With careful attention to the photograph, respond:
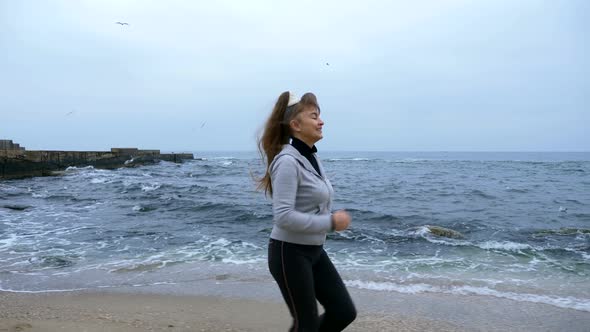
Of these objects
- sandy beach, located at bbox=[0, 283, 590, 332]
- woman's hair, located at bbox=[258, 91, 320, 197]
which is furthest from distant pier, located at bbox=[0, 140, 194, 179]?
woman's hair, located at bbox=[258, 91, 320, 197]

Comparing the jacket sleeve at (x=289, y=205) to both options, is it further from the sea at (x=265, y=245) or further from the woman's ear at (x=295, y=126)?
the sea at (x=265, y=245)

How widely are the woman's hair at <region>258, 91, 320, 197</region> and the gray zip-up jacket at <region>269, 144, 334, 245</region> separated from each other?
0.10m

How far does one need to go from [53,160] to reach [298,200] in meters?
31.7

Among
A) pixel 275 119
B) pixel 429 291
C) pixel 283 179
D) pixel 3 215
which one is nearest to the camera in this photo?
pixel 283 179

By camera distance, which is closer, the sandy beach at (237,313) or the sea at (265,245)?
the sandy beach at (237,313)

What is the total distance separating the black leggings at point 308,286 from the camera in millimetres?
2416

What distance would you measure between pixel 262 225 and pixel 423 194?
9.90 m

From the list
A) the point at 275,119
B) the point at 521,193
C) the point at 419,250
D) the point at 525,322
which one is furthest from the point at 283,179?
the point at 521,193

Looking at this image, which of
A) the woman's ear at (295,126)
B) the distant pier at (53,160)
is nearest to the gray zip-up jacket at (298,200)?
the woman's ear at (295,126)

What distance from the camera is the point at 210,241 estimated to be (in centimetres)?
920

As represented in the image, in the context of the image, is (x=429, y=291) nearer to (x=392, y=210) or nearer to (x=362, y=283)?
(x=362, y=283)

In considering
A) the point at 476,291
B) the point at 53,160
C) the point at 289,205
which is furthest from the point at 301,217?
the point at 53,160

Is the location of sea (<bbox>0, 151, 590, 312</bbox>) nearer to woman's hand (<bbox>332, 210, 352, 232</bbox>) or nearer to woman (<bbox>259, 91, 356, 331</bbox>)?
woman (<bbox>259, 91, 356, 331</bbox>)

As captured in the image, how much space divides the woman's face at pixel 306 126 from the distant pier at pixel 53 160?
25174 mm
